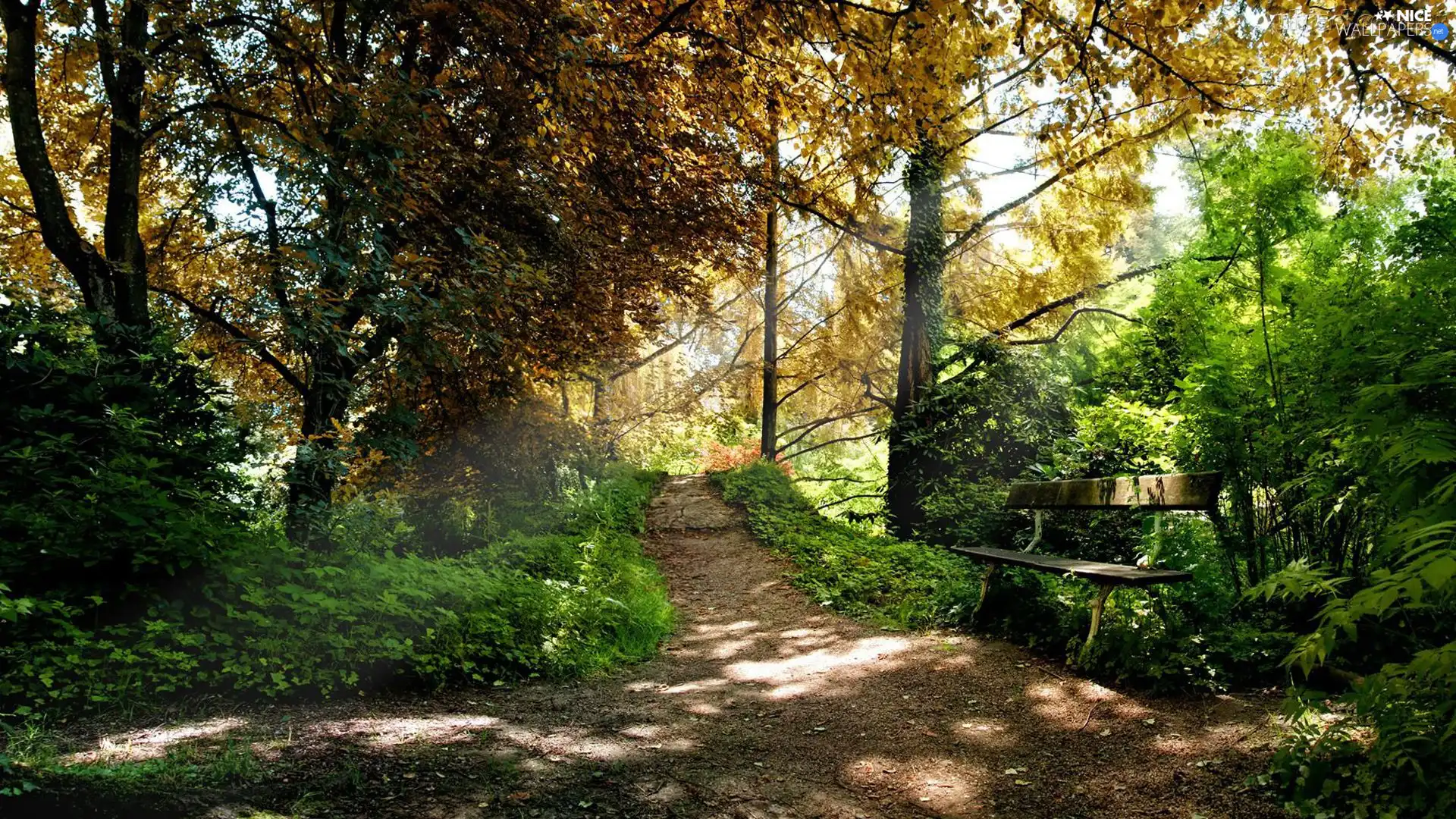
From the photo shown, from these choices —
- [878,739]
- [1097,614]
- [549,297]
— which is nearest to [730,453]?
[549,297]

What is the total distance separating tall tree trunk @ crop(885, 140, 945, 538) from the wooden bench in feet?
14.6

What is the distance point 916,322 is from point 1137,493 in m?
6.79

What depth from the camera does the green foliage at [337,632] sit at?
3.75 metres

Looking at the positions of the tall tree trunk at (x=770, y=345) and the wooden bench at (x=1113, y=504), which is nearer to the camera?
the wooden bench at (x=1113, y=504)

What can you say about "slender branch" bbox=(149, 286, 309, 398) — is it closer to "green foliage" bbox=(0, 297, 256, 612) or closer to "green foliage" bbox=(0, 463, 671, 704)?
"green foliage" bbox=(0, 297, 256, 612)

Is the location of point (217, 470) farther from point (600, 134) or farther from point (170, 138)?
point (600, 134)

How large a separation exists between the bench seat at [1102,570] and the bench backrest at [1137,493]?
448 mm

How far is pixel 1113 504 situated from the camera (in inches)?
209

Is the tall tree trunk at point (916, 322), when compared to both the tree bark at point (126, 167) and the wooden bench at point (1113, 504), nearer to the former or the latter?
the wooden bench at point (1113, 504)

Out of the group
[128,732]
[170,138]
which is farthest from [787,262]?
[128,732]

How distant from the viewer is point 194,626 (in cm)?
415

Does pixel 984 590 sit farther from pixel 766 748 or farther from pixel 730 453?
pixel 730 453

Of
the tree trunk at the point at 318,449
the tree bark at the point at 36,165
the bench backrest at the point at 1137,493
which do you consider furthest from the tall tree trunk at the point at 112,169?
the bench backrest at the point at 1137,493

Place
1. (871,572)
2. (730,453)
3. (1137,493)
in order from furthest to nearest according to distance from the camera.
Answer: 1. (730,453)
2. (871,572)
3. (1137,493)
